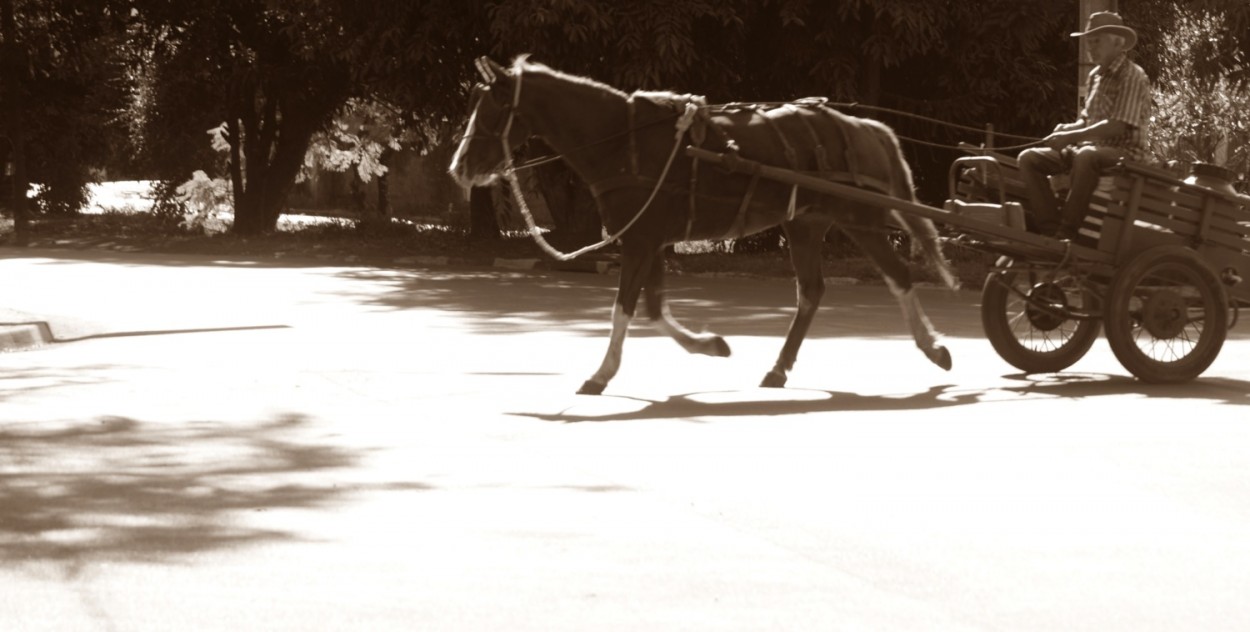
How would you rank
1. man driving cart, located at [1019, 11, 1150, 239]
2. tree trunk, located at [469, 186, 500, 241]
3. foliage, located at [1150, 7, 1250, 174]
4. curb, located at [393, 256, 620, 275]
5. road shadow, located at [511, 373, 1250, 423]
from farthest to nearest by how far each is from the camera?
foliage, located at [1150, 7, 1250, 174] < tree trunk, located at [469, 186, 500, 241] < curb, located at [393, 256, 620, 275] < man driving cart, located at [1019, 11, 1150, 239] < road shadow, located at [511, 373, 1250, 423]

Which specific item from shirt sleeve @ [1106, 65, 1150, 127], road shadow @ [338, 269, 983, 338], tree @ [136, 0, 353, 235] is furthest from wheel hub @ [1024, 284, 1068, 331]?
tree @ [136, 0, 353, 235]

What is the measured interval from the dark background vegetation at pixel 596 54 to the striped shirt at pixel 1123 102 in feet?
37.2

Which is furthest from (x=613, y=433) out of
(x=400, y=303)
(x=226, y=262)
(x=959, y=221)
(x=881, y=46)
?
(x=226, y=262)

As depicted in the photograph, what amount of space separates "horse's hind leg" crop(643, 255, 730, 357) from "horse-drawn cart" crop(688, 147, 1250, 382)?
39.7 inches

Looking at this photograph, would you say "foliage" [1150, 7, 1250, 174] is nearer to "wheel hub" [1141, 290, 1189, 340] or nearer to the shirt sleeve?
the shirt sleeve

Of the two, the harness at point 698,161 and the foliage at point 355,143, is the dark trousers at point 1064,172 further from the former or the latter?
the foliage at point 355,143

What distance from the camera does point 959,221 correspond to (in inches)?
482

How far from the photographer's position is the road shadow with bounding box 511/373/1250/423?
435 inches

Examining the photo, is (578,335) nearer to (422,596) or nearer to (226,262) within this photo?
(422,596)

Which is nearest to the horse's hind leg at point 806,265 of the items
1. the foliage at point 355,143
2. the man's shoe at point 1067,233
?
the man's shoe at point 1067,233

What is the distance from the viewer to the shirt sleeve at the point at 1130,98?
40.1 feet

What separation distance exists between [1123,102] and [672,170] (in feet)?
9.84

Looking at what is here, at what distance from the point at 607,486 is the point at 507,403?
299 centimetres

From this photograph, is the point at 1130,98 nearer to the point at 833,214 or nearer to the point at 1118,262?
the point at 1118,262
